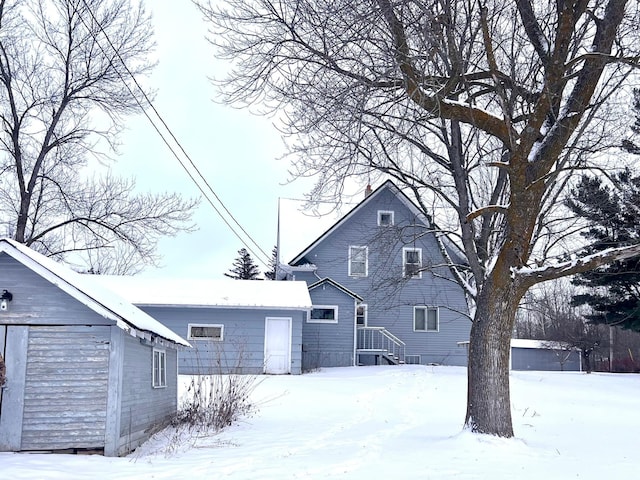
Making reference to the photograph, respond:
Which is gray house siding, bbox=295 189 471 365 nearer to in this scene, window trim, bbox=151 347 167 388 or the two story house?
the two story house

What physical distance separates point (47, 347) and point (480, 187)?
11.7 metres

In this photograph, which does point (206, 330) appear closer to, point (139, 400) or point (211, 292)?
point (211, 292)

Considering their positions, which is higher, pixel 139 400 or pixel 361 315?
pixel 361 315

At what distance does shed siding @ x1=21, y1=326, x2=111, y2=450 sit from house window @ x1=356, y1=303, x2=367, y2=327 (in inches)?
860

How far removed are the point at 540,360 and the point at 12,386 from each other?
44.0m

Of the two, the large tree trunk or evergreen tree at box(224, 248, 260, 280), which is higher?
evergreen tree at box(224, 248, 260, 280)

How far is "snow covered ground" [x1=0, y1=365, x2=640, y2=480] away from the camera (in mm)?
8656

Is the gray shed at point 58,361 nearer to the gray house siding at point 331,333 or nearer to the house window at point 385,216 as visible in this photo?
the gray house siding at point 331,333

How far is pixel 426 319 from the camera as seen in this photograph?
1277 inches

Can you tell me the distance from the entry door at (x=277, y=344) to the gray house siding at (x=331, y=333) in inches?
140

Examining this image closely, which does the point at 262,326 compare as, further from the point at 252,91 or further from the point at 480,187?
the point at 252,91

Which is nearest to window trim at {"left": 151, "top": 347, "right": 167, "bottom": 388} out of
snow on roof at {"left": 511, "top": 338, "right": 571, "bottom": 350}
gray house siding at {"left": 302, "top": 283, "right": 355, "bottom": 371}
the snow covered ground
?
the snow covered ground

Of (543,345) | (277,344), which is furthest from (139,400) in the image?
(543,345)

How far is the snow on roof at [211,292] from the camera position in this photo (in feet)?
82.5
